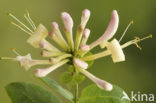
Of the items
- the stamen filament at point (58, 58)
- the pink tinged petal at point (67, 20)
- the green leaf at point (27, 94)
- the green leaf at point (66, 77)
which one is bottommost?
the green leaf at point (27, 94)

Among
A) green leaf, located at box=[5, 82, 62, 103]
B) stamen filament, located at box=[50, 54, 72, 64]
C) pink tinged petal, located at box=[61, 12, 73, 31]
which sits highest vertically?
pink tinged petal, located at box=[61, 12, 73, 31]

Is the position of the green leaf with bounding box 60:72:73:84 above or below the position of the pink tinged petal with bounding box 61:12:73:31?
below

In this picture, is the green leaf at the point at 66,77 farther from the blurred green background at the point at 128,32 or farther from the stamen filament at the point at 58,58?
the blurred green background at the point at 128,32

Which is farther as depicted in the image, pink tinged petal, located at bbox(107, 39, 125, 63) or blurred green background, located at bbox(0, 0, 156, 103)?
blurred green background, located at bbox(0, 0, 156, 103)

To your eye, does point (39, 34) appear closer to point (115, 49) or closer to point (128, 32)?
point (115, 49)

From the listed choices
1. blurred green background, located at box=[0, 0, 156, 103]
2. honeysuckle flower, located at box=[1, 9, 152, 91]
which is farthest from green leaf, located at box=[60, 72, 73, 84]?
blurred green background, located at box=[0, 0, 156, 103]

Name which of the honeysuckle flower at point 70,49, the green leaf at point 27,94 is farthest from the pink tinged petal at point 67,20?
the green leaf at point 27,94

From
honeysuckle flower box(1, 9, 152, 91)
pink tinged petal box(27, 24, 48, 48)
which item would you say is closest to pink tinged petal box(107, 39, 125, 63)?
honeysuckle flower box(1, 9, 152, 91)

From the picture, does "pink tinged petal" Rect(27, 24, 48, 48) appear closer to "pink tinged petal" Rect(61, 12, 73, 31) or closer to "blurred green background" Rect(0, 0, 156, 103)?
"pink tinged petal" Rect(61, 12, 73, 31)

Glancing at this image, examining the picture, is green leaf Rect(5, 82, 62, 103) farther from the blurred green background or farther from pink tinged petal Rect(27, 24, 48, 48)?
the blurred green background
